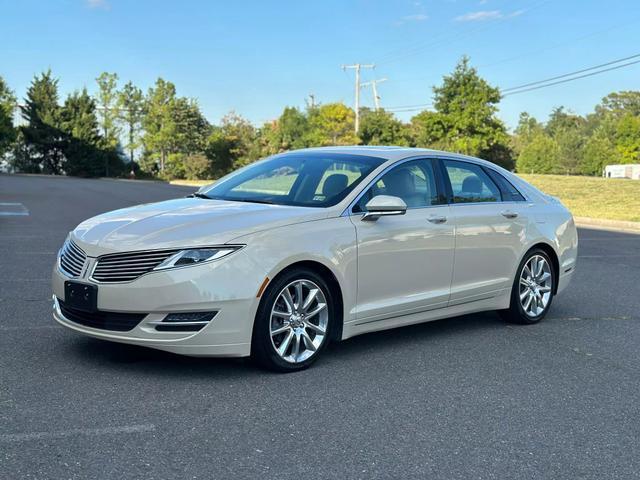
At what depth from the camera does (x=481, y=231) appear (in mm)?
6324

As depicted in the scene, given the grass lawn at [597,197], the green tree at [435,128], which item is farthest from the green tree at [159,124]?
the grass lawn at [597,197]

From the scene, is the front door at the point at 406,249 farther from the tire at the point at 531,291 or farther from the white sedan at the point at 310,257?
the tire at the point at 531,291

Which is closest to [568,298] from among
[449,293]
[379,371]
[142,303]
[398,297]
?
[449,293]

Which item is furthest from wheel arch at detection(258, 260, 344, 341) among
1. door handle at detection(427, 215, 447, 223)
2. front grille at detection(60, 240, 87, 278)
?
front grille at detection(60, 240, 87, 278)

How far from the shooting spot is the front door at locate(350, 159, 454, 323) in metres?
5.41

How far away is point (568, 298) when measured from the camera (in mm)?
8352

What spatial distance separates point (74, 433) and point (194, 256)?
1.34 metres

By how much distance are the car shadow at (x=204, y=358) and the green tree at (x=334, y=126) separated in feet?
208

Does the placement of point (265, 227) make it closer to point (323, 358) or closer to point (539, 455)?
point (323, 358)

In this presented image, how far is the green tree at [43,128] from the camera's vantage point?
6969 cm

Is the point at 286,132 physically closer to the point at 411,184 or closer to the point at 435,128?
the point at 435,128

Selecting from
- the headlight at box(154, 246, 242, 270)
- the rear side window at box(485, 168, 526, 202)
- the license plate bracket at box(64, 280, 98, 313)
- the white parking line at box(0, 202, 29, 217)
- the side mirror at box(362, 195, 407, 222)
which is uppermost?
the rear side window at box(485, 168, 526, 202)

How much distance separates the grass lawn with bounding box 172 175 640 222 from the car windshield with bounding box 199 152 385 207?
16890 mm

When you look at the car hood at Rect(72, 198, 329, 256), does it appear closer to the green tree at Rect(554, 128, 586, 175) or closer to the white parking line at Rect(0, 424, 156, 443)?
the white parking line at Rect(0, 424, 156, 443)
